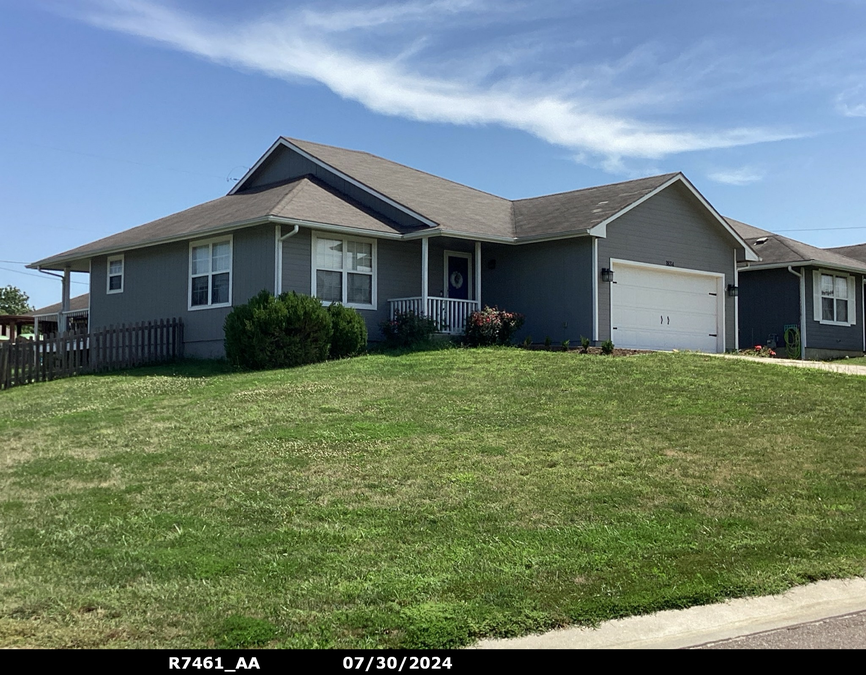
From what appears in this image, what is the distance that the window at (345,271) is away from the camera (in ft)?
66.9

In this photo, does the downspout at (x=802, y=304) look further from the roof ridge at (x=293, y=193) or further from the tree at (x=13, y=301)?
the tree at (x=13, y=301)

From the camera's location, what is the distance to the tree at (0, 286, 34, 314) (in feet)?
275

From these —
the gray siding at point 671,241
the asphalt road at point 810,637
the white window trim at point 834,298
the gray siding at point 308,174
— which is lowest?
the asphalt road at point 810,637

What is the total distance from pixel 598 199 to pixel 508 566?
57.2ft

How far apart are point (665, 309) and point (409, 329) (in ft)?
22.9

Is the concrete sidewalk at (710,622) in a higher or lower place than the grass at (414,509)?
lower

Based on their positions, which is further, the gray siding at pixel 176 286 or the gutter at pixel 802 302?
the gutter at pixel 802 302

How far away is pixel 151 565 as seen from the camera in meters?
6.76

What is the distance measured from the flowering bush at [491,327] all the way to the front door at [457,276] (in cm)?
→ 222

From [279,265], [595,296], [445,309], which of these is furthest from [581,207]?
[279,265]


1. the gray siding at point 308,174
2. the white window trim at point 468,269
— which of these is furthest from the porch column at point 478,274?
the gray siding at point 308,174

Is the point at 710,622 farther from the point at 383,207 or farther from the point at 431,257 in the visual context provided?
the point at 431,257

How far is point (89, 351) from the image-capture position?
1986cm
